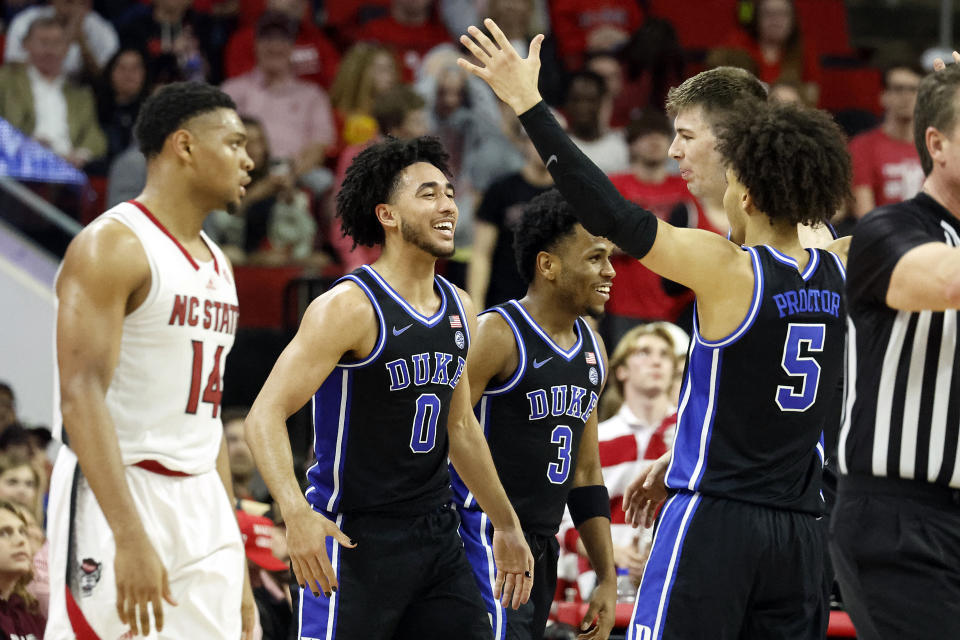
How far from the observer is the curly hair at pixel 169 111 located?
4.57 metres

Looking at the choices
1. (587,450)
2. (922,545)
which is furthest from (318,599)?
(922,545)

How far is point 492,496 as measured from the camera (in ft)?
16.0

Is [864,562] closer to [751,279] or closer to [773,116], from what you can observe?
[751,279]

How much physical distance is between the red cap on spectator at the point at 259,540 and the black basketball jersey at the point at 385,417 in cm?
211

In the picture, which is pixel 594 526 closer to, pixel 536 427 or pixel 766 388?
pixel 536 427

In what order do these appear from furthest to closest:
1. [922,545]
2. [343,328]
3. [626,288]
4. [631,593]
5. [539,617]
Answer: [626,288] → [631,593] → [539,617] → [343,328] → [922,545]

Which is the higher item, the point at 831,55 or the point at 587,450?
the point at 831,55

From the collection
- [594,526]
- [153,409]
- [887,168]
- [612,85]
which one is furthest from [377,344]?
[612,85]

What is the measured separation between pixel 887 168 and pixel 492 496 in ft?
19.1

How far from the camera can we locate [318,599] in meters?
4.60

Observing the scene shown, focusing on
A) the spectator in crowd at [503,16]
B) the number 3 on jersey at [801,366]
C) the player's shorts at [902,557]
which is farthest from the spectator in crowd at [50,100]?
the player's shorts at [902,557]

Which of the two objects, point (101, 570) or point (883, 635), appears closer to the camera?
point (883, 635)

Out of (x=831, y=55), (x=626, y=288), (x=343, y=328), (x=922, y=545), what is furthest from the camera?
(x=831, y=55)

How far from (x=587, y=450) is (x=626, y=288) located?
3589 millimetres
